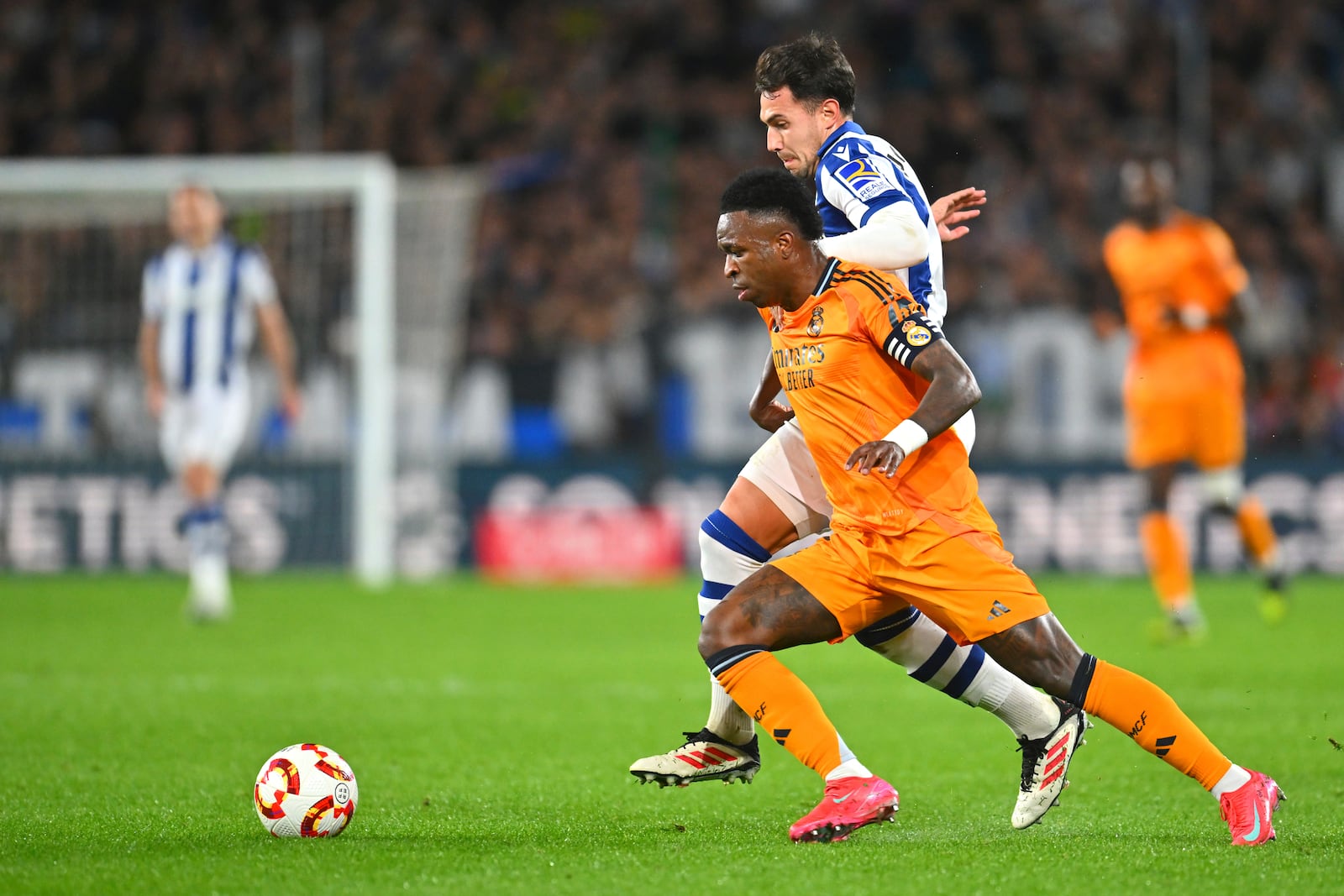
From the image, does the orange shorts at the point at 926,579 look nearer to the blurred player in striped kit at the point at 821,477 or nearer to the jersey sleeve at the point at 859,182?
the blurred player in striped kit at the point at 821,477

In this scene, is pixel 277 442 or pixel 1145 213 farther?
pixel 277 442

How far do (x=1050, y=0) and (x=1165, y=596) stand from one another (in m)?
10.9

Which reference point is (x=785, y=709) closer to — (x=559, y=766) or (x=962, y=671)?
(x=962, y=671)

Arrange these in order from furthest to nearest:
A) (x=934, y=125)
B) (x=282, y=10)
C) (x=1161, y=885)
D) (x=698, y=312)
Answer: (x=282, y=10)
(x=934, y=125)
(x=698, y=312)
(x=1161, y=885)

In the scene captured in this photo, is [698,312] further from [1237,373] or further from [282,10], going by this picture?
[282,10]

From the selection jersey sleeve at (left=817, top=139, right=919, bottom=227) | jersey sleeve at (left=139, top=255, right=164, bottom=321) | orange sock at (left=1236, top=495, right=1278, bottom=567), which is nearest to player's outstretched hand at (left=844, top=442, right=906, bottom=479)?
jersey sleeve at (left=817, top=139, right=919, bottom=227)

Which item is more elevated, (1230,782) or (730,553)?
(730,553)

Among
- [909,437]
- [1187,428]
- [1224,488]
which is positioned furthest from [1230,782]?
[1224,488]

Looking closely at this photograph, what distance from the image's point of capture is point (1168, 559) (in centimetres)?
926

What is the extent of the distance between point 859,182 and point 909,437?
2.63 ft

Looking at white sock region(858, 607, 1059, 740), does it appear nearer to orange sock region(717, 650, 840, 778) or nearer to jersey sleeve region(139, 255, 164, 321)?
orange sock region(717, 650, 840, 778)

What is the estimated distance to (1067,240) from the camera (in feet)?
51.7

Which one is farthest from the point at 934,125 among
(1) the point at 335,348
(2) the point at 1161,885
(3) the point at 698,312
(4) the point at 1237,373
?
(2) the point at 1161,885

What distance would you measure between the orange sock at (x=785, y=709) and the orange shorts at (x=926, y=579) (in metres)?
0.19
